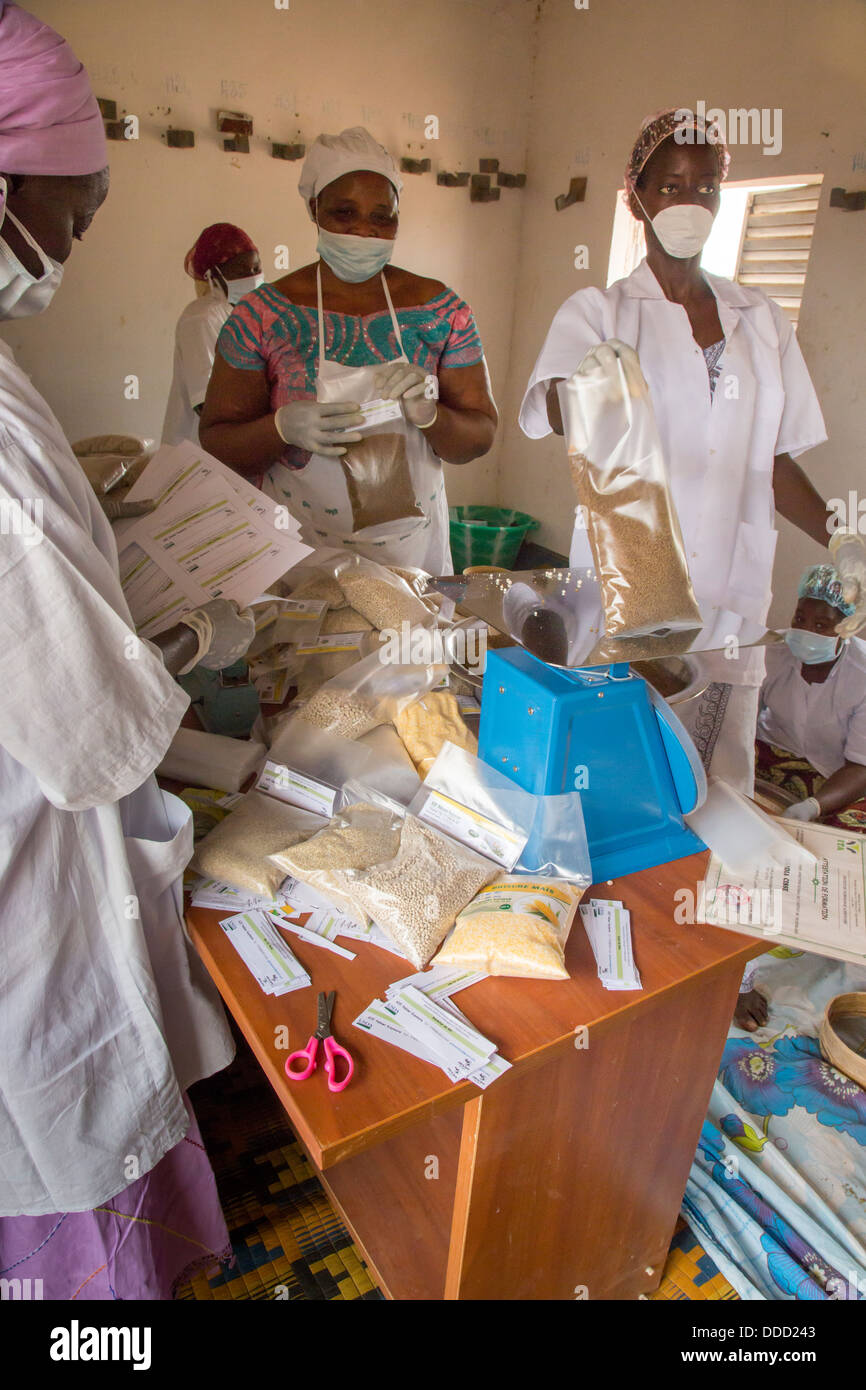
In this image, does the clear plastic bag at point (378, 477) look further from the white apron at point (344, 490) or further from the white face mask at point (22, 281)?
the white face mask at point (22, 281)

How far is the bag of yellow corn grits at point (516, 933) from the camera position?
2.88ft

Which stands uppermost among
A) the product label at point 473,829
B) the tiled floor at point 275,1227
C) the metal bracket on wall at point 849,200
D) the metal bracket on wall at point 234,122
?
the metal bracket on wall at point 234,122

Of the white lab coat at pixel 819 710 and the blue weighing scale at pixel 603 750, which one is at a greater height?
the blue weighing scale at pixel 603 750

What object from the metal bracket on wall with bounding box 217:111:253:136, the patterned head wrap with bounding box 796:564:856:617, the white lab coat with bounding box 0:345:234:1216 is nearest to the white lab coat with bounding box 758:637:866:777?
the patterned head wrap with bounding box 796:564:856:617

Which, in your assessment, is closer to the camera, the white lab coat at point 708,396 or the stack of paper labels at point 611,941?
the stack of paper labels at point 611,941

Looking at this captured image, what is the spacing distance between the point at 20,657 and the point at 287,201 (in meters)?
3.72

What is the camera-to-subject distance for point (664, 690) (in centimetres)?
118

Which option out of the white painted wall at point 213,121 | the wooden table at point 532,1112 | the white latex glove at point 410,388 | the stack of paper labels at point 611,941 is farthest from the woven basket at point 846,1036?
the white painted wall at point 213,121

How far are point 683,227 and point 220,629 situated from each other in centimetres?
128

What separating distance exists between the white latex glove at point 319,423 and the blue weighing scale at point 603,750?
0.83m

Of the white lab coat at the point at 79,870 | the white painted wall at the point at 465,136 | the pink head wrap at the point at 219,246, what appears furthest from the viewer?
the pink head wrap at the point at 219,246

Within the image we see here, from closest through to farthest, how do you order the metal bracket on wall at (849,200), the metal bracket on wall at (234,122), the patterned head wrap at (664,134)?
the patterned head wrap at (664,134), the metal bracket on wall at (849,200), the metal bracket on wall at (234,122)

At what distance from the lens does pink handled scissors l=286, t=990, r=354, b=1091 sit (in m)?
0.77
